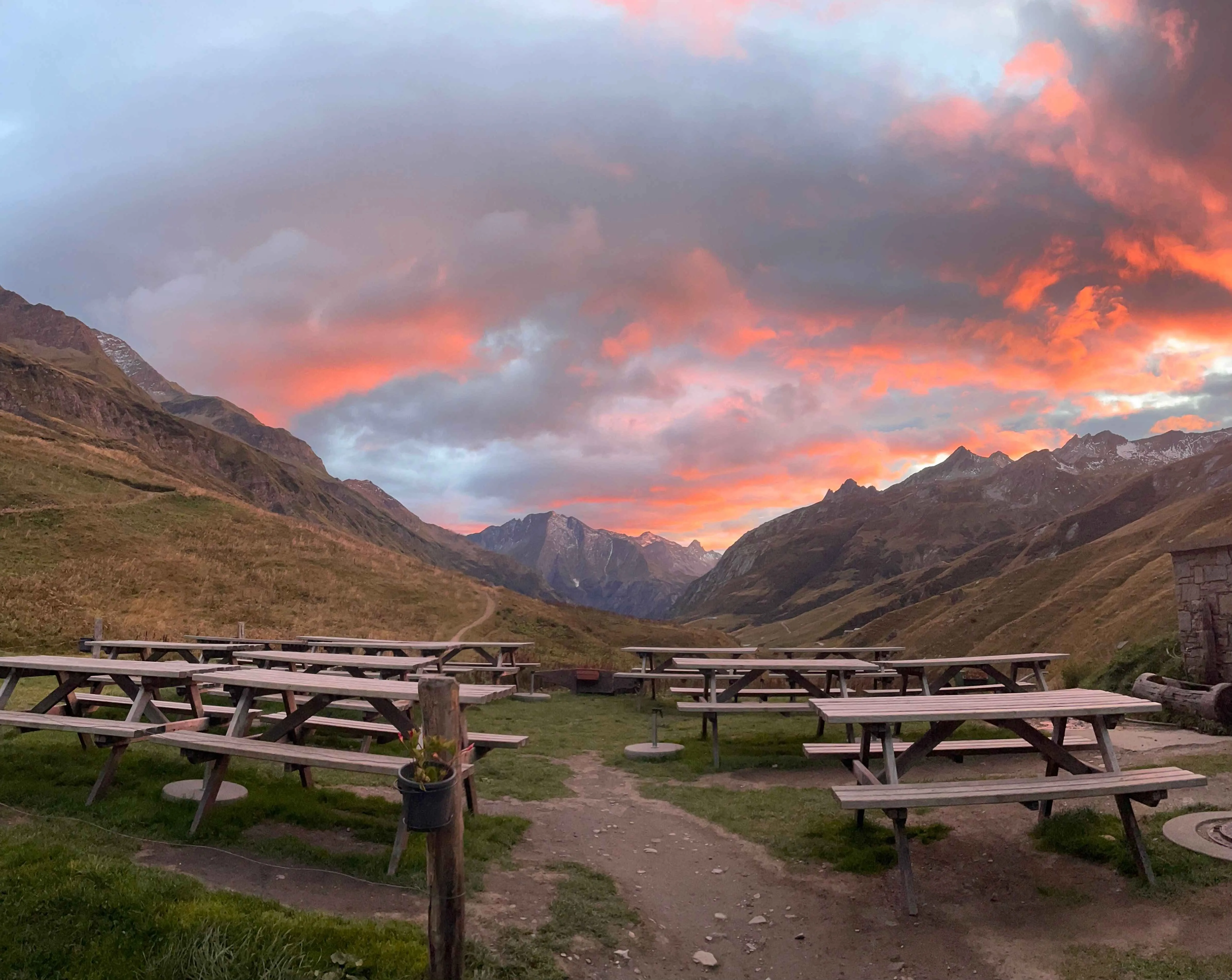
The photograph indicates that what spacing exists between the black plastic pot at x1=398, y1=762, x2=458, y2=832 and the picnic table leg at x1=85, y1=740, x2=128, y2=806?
486 cm

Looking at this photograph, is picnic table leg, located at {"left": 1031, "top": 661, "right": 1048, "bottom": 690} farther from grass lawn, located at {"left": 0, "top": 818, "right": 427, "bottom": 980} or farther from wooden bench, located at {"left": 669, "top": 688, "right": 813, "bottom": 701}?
grass lawn, located at {"left": 0, "top": 818, "right": 427, "bottom": 980}

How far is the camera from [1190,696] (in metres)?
11.0

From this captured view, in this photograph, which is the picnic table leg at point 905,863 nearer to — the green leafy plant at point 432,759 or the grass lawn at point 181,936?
the grass lawn at point 181,936

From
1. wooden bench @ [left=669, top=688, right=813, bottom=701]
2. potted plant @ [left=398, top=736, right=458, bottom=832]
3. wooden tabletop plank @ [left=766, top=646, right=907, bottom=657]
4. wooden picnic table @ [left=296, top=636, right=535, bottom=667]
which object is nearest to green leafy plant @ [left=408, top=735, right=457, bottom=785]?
potted plant @ [left=398, top=736, right=458, bottom=832]

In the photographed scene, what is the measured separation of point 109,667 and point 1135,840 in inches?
391

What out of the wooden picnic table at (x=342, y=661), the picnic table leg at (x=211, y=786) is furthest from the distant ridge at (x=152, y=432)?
the picnic table leg at (x=211, y=786)

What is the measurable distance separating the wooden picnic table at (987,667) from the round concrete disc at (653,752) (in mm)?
3768

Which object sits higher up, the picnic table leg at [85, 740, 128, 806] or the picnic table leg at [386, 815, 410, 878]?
the picnic table leg at [85, 740, 128, 806]

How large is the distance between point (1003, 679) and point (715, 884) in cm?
761

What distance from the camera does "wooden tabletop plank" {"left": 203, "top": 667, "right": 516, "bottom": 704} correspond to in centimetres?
608

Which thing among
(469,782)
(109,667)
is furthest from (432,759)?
(109,667)

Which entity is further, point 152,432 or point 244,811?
point 152,432

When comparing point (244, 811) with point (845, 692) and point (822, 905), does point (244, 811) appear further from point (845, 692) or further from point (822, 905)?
point (845, 692)

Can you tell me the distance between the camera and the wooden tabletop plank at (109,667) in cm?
714
